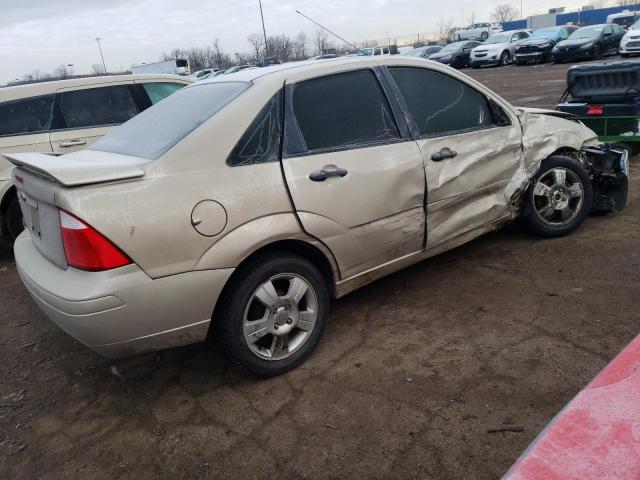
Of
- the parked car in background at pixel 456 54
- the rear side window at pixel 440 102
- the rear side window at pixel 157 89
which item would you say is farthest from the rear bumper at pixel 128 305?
the parked car in background at pixel 456 54

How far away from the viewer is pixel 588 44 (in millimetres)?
24047

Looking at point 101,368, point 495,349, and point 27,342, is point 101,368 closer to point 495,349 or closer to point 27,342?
point 27,342

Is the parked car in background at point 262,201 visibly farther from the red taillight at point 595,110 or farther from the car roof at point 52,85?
the car roof at point 52,85

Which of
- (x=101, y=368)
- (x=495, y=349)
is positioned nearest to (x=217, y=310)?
(x=101, y=368)

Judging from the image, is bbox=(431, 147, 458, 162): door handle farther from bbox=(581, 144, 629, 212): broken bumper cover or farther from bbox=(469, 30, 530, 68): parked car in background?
bbox=(469, 30, 530, 68): parked car in background

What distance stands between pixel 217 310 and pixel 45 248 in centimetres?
95

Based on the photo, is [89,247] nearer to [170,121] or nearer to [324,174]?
[170,121]

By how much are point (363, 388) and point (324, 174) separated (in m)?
1.19

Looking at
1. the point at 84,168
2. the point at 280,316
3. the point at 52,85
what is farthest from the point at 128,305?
the point at 52,85

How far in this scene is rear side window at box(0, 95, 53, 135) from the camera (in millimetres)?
5602

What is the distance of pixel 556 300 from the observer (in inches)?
138

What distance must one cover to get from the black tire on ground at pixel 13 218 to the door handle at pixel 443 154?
14.2 ft

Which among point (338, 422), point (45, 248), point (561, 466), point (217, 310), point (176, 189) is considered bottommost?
point (338, 422)

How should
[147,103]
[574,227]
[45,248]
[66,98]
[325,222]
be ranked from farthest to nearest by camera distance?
[147,103] → [66,98] → [574,227] → [325,222] → [45,248]
